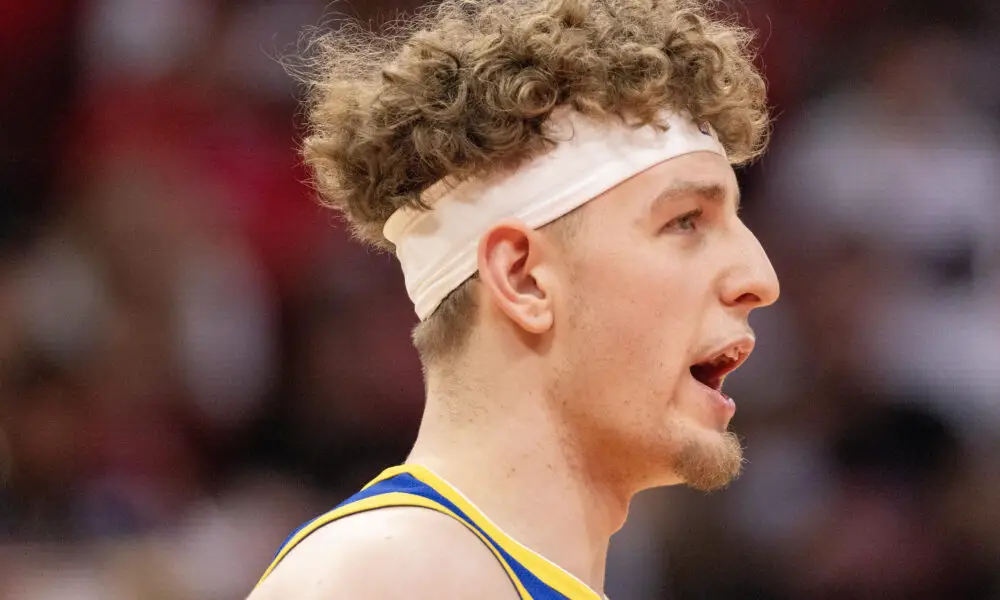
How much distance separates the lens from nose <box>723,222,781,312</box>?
2.12m

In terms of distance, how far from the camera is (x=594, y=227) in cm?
209

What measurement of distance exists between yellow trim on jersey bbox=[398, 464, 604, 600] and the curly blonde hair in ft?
0.83

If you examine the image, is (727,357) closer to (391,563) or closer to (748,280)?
(748,280)

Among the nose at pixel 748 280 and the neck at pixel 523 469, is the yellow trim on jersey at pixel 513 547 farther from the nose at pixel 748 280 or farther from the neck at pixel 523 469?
the nose at pixel 748 280

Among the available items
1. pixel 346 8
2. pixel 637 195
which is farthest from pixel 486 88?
pixel 346 8

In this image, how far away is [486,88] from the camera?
2180 mm

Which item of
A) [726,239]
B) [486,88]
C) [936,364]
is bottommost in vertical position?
[936,364]

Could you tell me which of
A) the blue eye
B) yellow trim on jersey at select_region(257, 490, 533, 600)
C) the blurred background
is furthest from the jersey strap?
the blurred background

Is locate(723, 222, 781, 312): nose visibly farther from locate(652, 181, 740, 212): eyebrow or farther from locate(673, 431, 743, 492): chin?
locate(673, 431, 743, 492): chin

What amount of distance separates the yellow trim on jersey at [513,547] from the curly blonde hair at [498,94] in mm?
254

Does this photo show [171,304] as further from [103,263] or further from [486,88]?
[486,88]

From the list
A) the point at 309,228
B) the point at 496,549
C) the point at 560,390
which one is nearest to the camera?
the point at 496,549

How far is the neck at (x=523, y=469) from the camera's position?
80.7 inches

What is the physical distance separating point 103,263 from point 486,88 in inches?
96.5
